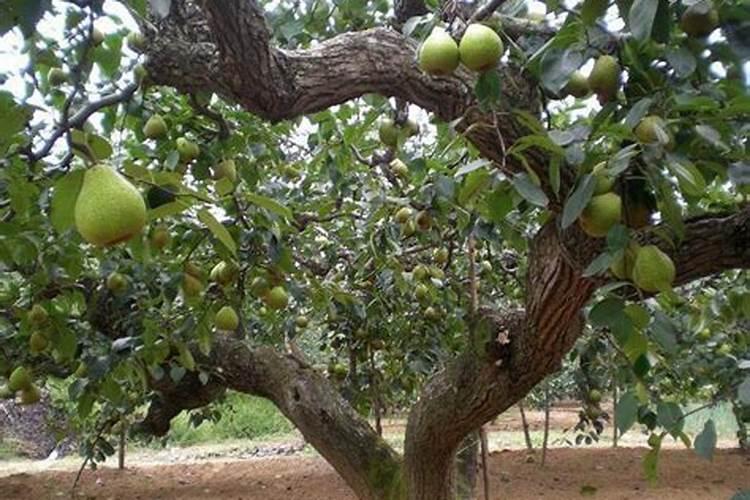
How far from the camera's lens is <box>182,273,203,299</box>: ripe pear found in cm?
231

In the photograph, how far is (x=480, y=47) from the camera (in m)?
1.32

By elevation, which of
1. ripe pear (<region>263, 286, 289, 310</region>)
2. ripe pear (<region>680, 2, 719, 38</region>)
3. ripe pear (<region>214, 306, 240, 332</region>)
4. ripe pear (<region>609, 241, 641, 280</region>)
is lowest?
ripe pear (<region>609, 241, 641, 280</region>)

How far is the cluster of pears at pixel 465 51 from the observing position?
132 centimetres

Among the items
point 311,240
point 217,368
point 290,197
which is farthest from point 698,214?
point 217,368

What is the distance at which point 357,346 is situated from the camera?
4781 mm

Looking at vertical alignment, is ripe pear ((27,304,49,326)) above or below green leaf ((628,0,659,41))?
below

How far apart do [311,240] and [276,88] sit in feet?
6.74

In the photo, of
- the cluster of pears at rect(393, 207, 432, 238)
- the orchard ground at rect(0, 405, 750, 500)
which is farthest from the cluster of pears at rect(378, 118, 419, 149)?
the orchard ground at rect(0, 405, 750, 500)

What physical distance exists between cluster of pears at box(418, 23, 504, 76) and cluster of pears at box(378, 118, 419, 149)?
0.88 metres

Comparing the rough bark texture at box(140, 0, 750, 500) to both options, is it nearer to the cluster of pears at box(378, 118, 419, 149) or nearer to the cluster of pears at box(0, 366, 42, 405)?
the cluster of pears at box(378, 118, 419, 149)

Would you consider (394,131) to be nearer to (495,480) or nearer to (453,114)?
(453,114)

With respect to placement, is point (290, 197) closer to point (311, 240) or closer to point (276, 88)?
point (311, 240)

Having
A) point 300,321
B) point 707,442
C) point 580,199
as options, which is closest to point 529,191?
point 580,199

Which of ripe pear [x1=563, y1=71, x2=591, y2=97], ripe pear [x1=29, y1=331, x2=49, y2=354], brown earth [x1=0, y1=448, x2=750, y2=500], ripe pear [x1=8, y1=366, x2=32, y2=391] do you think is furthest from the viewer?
brown earth [x1=0, y1=448, x2=750, y2=500]
